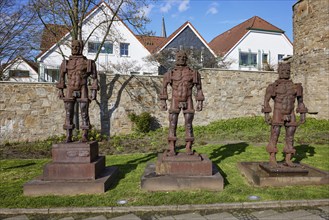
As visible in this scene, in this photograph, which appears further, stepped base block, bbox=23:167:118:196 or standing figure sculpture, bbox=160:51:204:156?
standing figure sculpture, bbox=160:51:204:156

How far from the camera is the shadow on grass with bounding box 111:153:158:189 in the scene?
5.76m

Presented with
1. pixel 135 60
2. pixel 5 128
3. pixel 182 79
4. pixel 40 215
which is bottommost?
pixel 40 215

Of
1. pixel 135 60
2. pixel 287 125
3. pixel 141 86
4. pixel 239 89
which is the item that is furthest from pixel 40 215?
pixel 135 60

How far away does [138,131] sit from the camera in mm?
12820

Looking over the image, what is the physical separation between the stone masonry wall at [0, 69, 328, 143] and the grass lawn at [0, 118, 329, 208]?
1573 millimetres

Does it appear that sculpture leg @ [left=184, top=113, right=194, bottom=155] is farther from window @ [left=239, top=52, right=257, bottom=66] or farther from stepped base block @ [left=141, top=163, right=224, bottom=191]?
window @ [left=239, top=52, right=257, bottom=66]

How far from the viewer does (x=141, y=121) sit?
12648 millimetres

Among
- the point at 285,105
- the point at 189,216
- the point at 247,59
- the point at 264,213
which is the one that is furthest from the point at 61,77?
the point at 247,59

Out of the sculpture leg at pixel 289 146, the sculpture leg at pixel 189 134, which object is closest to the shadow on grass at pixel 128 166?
the sculpture leg at pixel 189 134

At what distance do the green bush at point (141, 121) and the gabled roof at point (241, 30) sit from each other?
631 inches

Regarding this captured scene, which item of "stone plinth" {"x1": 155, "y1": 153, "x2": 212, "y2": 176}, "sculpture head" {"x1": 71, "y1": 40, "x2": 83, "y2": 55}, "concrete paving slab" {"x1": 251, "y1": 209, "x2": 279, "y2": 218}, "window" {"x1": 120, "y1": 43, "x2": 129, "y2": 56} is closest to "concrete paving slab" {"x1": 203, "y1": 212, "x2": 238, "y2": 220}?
"concrete paving slab" {"x1": 251, "y1": 209, "x2": 279, "y2": 218}

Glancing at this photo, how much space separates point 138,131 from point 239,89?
251 inches

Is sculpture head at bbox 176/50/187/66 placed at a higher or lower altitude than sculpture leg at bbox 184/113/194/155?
higher

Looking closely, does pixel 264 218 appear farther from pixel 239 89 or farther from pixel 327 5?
pixel 327 5
